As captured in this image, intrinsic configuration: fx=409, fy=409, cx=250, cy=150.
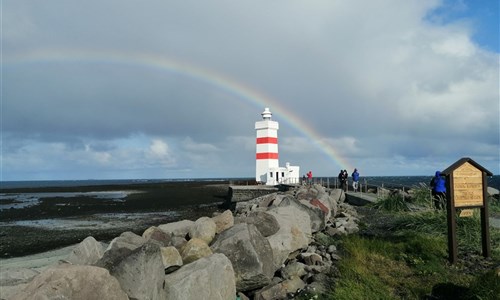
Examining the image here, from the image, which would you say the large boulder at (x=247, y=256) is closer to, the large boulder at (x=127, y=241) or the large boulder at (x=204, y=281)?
the large boulder at (x=204, y=281)

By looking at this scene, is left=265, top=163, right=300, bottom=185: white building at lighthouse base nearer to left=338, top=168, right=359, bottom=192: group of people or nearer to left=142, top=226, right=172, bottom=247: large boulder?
left=338, top=168, right=359, bottom=192: group of people

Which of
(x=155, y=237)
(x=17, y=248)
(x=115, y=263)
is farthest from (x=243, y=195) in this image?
(x=115, y=263)

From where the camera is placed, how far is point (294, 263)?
340 inches

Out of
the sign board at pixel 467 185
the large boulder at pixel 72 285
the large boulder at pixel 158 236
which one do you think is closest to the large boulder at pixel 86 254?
the large boulder at pixel 158 236

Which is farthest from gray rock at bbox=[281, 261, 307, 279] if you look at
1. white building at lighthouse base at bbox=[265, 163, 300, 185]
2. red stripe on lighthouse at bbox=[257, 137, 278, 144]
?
red stripe on lighthouse at bbox=[257, 137, 278, 144]

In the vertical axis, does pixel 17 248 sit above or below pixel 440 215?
below

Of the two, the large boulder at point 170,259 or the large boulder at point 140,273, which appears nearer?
the large boulder at point 140,273

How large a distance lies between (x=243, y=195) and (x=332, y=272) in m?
26.4

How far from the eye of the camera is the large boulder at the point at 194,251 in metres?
7.44

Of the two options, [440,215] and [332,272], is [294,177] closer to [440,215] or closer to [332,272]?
[440,215]

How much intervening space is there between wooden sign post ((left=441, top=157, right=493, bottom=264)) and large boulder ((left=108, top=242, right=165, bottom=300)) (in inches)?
244

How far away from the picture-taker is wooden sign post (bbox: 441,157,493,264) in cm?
877

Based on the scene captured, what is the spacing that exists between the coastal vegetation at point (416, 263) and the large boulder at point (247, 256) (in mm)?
1348

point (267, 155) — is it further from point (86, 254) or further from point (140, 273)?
point (140, 273)
